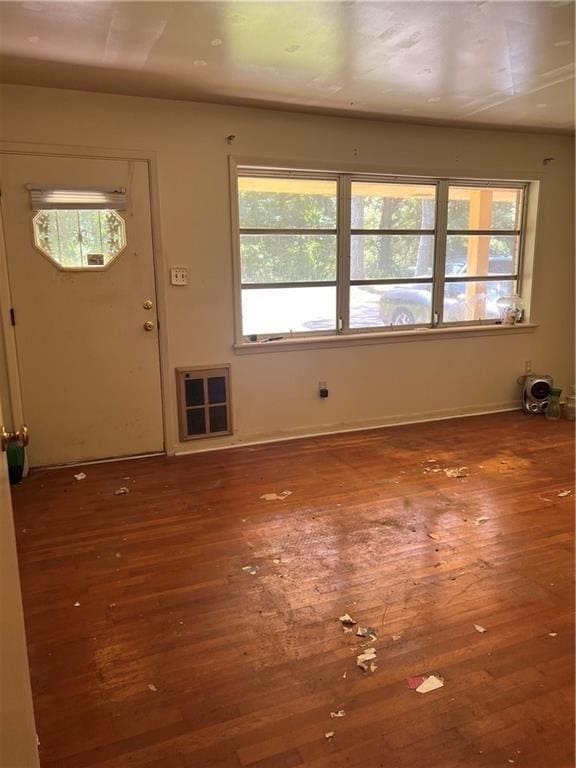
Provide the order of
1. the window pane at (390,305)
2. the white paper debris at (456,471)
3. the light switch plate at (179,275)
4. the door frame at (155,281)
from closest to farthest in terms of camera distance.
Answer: the door frame at (155,281) < the white paper debris at (456,471) < the light switch plate at (179,275) < the window pane at (390,305)

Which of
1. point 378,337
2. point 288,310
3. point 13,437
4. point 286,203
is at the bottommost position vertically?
point 378,337

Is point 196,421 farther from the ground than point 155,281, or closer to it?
closer to it

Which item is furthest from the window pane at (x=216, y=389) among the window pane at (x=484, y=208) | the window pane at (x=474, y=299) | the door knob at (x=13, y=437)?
the door knob at (x=13, y=437)

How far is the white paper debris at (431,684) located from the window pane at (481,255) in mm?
3704

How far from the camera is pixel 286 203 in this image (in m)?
4.17

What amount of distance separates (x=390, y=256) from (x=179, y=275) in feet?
5.99

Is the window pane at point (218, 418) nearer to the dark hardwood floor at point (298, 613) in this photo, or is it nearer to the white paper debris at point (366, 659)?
the dark hardwood floor at point (298, 613)

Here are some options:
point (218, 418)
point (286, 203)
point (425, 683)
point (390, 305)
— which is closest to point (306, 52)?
point (286, 203)

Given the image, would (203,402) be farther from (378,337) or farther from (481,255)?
(481,255)

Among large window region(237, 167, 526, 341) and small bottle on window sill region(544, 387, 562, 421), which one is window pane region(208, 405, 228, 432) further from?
small bottle on window sill region(544, 387, 562, 421)

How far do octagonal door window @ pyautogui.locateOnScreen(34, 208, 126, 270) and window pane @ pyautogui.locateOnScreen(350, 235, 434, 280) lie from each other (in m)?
1.89

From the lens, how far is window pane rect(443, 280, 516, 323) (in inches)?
193

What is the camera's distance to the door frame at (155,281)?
11.3 feet

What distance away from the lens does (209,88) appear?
3.40m
